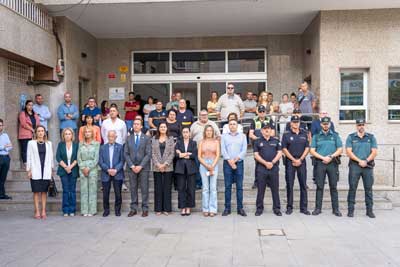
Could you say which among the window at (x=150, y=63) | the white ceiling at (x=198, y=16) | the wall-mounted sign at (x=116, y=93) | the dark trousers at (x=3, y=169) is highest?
the white ceiling at (x=198, y=16)

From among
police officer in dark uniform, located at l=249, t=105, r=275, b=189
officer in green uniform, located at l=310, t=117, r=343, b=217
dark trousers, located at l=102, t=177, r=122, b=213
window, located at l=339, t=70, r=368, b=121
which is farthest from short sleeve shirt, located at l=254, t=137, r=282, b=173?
window, located at l=339, t=70, r=368, b=121

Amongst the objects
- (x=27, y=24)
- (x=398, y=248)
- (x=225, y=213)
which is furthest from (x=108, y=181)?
(x=398, y=248)

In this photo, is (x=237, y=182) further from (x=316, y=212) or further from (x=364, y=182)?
(x=364, y=182)

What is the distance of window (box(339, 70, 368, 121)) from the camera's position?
1338 cm

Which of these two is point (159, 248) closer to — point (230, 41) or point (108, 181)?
point (108, 181)

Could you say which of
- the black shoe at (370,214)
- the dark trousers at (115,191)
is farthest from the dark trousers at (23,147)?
the black shoe at (370,214)

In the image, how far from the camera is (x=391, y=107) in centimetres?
1327

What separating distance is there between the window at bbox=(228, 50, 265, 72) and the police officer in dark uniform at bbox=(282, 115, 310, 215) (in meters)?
6.70

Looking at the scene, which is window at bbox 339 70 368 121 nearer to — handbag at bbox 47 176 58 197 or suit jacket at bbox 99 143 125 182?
suit jacket at bbox 99 143 125 182

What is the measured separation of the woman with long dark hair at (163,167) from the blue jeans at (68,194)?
1637mm

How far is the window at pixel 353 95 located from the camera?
13.4 metres

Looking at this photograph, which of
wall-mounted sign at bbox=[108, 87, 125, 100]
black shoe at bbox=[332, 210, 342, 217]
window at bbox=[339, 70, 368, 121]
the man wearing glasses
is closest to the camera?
black shoe at bbox=[332, 210, 342, 217]

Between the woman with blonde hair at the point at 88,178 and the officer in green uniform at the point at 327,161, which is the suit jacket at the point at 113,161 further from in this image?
the officer in green uniform at the point at 327,161

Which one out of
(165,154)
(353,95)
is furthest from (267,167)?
(353,95)
